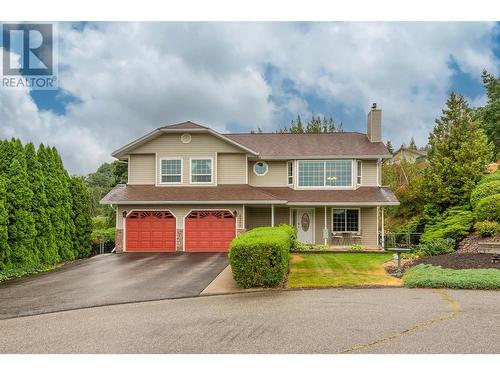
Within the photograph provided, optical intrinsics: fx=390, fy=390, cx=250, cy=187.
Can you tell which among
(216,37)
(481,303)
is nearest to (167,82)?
(216,37)

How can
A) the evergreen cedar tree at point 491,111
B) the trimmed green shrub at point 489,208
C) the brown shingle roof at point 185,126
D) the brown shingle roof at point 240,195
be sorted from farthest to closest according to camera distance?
the evergreen cedar tree at point 491,111 → the brown shingle roof at point 185,126 → the brown shingle roof at point 240,195 → the trimmed green shrub at point 489,208

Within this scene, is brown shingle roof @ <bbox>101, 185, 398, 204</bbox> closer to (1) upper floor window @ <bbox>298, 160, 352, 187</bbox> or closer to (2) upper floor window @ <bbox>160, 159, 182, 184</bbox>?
(2) upper floor window @ <bbox>160, 159, 182, 184</bbox>

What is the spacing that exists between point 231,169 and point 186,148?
2761 millimetres

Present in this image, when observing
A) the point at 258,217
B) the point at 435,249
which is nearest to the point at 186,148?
the point at 258,217

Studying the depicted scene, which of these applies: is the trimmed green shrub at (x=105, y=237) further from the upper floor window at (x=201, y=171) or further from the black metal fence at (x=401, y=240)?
the black metal fence at (x=401, y=240)

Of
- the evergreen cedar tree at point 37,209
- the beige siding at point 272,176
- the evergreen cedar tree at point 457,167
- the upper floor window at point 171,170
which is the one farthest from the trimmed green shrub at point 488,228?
the evergreen cedar tree at point 37,209

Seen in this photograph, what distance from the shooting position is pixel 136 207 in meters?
20.6

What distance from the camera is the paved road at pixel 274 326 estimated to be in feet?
20.5

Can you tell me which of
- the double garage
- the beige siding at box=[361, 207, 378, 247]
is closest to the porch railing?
the beige siding at box=[361, 207, 378, 247]

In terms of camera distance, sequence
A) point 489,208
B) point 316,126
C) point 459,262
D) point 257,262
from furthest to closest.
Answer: point 316,126
point 489,208
point 459,262
point 257,262

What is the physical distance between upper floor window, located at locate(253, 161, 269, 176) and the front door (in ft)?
10.2

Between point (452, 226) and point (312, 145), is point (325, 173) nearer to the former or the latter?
point (312, 145)

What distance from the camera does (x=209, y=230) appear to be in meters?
20.6

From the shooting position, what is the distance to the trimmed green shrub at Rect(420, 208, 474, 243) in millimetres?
18484
